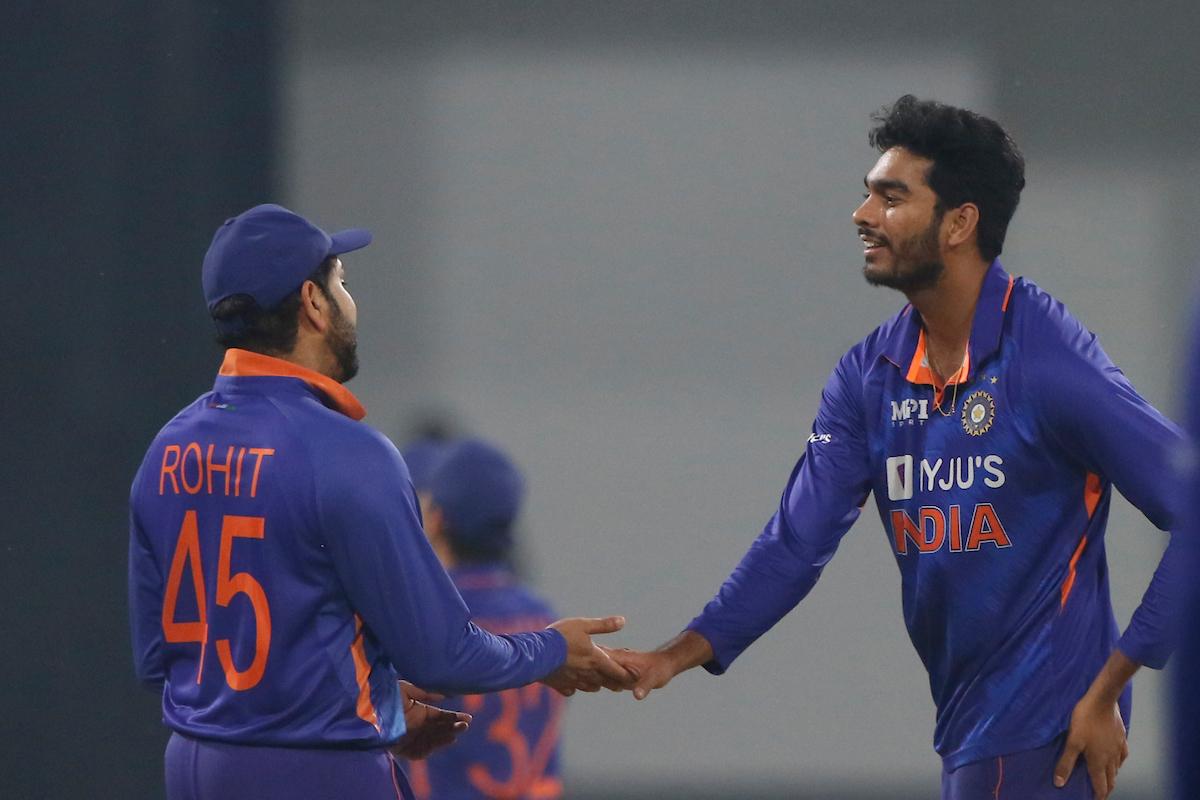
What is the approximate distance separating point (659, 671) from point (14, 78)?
3.43m

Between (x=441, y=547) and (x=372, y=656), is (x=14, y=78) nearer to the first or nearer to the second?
(x=441, y=547)

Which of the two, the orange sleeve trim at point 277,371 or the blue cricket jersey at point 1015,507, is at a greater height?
the orange sleeve trim at point 277,371

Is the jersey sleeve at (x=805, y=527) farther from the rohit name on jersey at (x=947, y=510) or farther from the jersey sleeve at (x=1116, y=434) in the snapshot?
the jersey sleeve at (x=1116, y=434)

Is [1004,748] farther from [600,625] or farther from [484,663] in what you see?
[484,663]

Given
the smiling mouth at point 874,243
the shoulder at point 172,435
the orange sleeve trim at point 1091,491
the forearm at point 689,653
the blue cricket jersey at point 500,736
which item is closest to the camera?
the shoulder at point 172,435

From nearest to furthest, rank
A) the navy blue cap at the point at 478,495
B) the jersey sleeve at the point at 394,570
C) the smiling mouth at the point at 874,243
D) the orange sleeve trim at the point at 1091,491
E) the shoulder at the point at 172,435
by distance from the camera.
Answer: the jersey sleeve at the point at 394,570 < the shoulder at the point at 172,435 < the orange sleeve trim at the point at 1091,491 < the smiling mouth at the point at 874,243 < the navy blue cap at the point at 478,495

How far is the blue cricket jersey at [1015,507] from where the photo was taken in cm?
265

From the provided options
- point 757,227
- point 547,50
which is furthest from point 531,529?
point 547,50

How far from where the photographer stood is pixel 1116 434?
8.62 feet

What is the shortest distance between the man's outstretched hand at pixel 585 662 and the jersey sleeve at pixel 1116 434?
33.4 inches

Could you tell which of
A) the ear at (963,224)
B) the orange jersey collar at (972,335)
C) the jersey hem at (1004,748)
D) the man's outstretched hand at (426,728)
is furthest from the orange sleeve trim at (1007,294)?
the man's outstretched hand at (426,728)

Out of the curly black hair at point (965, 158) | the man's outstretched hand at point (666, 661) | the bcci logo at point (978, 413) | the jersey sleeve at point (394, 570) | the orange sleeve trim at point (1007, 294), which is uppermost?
the curly black hair at point (965, 158)

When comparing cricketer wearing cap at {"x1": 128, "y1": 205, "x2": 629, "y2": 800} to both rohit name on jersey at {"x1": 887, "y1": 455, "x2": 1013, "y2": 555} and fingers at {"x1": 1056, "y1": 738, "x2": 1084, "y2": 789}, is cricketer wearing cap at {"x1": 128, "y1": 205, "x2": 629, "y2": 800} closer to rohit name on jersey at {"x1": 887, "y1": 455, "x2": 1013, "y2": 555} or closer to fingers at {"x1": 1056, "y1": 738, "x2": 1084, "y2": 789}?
rohit name on jersey at {"x1": 887, "y1": 455, "x2": 1013, "y2": 555}

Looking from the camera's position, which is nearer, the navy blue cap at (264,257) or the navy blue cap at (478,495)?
the navy blue cap at (264,257)
